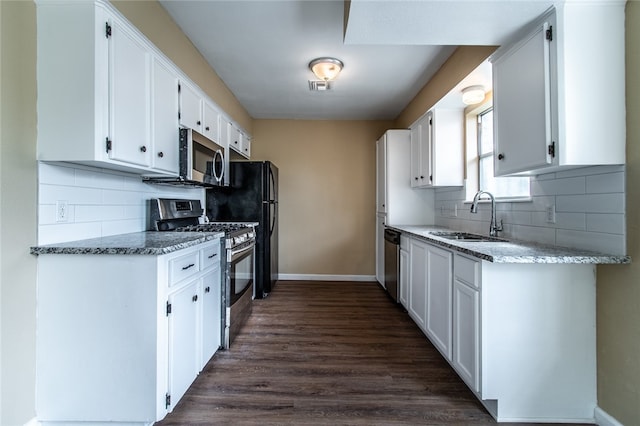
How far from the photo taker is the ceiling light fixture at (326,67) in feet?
9.73

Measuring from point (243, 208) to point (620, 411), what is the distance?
136 inches

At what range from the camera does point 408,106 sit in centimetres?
423

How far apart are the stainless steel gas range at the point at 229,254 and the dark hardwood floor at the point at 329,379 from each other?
19 cm

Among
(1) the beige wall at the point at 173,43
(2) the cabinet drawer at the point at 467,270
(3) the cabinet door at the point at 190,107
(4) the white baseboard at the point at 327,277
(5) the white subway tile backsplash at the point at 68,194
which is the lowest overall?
(4) the white baseboard at the point at 327,277

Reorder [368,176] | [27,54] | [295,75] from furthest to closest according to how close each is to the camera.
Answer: [368,176] → [295,75] → [27,54]

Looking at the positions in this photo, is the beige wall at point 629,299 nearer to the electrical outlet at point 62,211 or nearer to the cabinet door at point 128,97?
the cabinet door at point 128,97

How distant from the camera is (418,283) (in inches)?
109

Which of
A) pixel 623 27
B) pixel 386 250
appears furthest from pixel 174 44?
pixel 386 250

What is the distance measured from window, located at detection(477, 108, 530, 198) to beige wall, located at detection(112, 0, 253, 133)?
2707 millimetres

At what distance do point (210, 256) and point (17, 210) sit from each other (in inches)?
40.3

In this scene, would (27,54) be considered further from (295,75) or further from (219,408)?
(295,75)

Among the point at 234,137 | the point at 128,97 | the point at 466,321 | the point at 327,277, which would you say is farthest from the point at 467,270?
the point at 327,277

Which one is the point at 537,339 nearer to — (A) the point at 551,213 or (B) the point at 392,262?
(A) the point at 551,213

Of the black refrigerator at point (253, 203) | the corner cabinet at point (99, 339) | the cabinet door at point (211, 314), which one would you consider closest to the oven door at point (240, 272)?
the cabinet door at point (211, 314)
